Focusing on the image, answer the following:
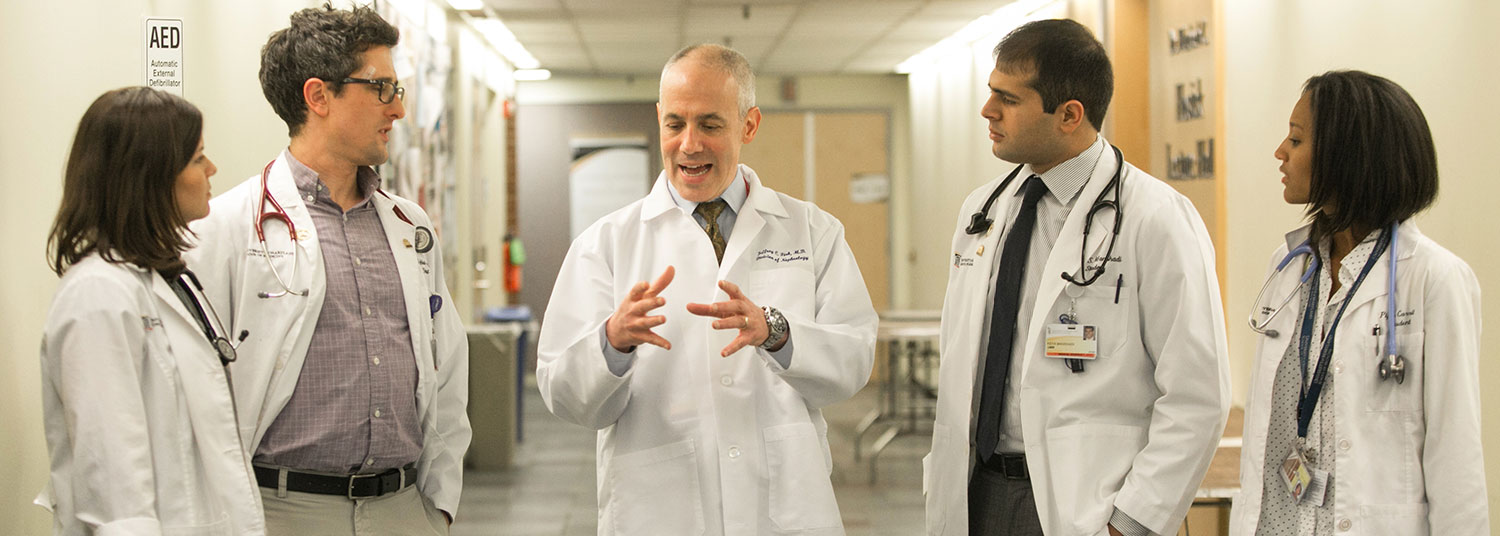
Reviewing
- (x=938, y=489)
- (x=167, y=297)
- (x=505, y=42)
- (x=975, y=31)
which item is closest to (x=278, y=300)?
(x=167, y=297)

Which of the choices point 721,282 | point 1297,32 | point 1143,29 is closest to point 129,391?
point 721,282

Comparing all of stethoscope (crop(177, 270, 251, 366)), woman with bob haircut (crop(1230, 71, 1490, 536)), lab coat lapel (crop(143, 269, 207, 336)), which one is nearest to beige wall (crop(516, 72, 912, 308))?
woman with bob haircut (crop(1230, 71, 1490, 536))

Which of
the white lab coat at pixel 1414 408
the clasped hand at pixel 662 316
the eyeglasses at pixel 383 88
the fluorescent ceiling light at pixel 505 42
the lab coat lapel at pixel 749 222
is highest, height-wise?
the fluorescent ceiling light at pixel 505 42

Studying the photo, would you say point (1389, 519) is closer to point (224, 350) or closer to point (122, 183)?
point (224, 350)

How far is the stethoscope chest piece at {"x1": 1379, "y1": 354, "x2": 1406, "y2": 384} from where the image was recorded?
1.88m

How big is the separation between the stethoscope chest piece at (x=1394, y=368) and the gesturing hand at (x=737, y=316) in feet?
3.29

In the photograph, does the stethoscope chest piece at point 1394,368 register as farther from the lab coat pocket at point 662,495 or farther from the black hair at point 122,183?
the black hair at point 122,183

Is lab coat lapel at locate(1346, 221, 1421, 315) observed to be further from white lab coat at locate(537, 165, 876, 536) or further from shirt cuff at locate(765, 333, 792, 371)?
shirt cuff at locate(765, 333, 792, 371)

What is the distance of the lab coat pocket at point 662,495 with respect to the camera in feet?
6.70

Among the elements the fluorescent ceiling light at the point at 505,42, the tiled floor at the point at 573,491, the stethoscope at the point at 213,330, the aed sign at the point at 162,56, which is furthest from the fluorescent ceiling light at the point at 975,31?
the stethoscope at the point at 213,330

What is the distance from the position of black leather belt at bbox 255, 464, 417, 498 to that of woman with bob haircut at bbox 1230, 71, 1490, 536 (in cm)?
155

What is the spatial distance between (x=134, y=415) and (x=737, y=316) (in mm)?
886

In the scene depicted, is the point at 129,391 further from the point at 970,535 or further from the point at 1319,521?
the point at 1319,521

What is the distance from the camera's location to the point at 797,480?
2014 millimetres
